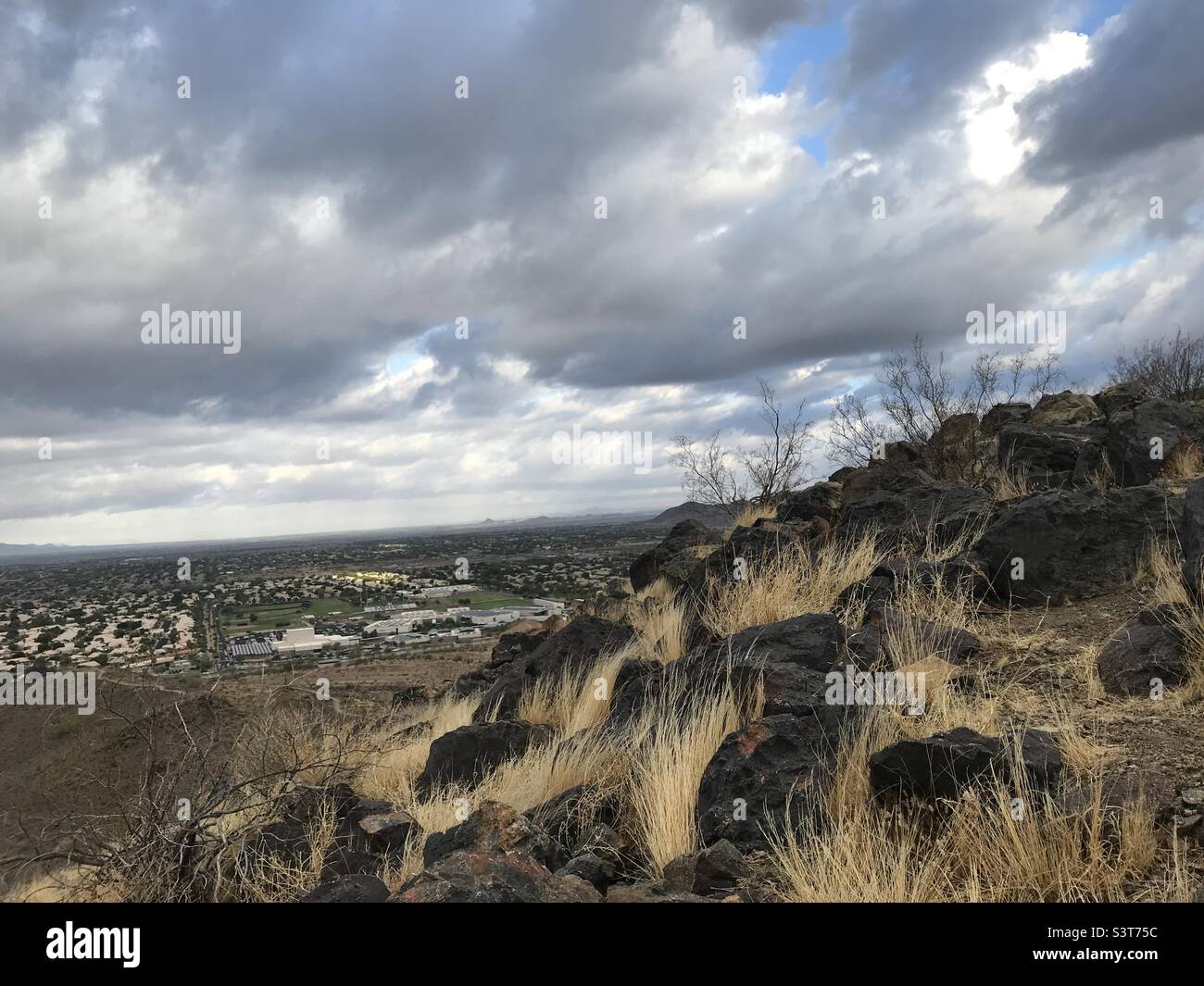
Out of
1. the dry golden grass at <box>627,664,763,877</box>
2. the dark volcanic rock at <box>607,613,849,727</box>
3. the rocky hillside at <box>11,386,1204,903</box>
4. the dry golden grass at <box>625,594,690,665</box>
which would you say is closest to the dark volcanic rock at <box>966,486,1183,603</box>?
the rocky hillside at <box>11,386,1204,903</box>

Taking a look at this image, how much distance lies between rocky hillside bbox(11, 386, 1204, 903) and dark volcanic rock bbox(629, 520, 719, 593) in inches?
168

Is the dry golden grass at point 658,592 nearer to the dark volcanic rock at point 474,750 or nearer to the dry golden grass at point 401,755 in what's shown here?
the dry golden grass at point 401,755

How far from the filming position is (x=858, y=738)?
4.43 meters

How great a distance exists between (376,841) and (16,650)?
97.9ft

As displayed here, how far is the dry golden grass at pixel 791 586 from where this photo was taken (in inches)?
306

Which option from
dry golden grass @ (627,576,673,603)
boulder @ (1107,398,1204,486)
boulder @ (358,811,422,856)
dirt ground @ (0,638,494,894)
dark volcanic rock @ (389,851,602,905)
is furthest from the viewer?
dry golden grass @ (627,576,673,603)

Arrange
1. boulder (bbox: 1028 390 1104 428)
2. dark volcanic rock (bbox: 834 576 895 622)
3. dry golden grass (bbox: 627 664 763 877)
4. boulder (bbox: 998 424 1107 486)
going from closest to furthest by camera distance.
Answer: dry golden grass (bbox: 627 664 763 877), dark volcanic rock (bbox: 834 576 895 622), boulder (bbox: 998 424 1107 486), boulder (bbox: 1028 390 1104 428)

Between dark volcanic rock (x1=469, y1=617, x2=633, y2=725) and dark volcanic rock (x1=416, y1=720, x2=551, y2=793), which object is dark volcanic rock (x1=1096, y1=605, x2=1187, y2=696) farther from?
dark volcanic rock (x1=469, y1=617, x2=633, y2=725)

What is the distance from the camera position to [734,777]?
4.19 m

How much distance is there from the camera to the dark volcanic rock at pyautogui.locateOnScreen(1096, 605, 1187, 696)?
4898 millimetres

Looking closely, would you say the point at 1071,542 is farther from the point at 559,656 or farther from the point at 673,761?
the point at 559,656

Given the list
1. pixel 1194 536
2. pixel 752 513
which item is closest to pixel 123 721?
pixel 752 513
